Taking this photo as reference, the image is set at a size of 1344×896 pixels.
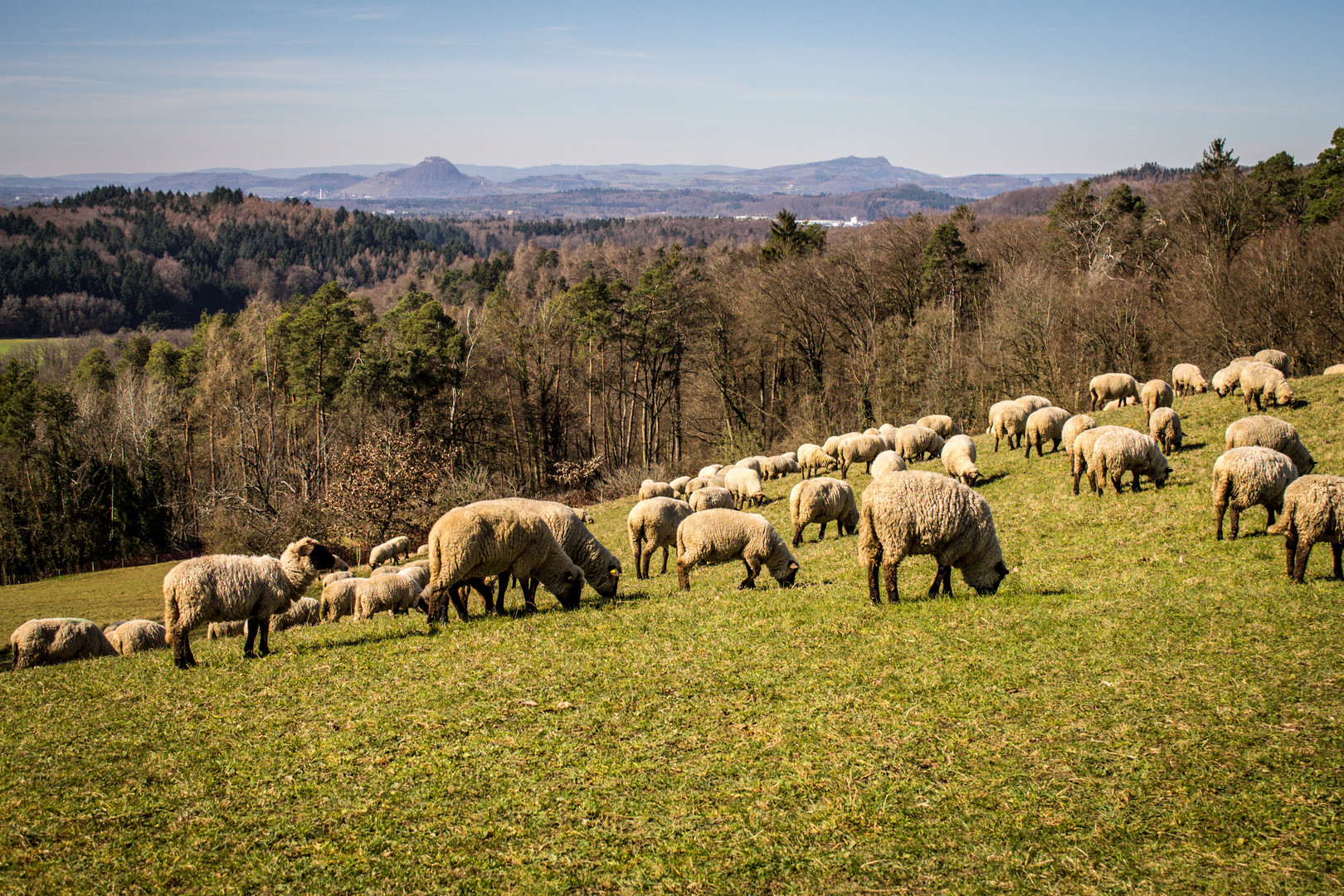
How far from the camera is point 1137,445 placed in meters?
19.6

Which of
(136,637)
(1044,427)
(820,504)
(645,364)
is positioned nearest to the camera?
(136,637)

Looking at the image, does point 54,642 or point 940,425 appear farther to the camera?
point 940,425

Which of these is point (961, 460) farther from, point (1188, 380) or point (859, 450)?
point (1188, 380)

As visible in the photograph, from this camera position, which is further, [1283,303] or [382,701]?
[1283,303]

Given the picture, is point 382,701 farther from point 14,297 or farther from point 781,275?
point 14,297

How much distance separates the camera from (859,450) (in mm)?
32625

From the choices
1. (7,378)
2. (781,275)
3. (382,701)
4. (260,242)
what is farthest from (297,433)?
(260,242)

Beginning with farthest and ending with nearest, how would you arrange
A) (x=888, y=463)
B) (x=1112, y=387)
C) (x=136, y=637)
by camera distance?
(x=1112, y=387) < (x=888, y=463) < (x=136, y=637)

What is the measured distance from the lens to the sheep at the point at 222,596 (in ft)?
40.2

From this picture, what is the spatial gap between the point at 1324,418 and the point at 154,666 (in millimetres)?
31417

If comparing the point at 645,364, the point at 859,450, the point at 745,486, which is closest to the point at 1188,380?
the point at 859,450

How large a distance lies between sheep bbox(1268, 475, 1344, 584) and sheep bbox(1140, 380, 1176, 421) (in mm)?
15522

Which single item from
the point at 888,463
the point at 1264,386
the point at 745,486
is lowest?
the point at 745,486

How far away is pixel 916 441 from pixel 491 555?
2162 cm
